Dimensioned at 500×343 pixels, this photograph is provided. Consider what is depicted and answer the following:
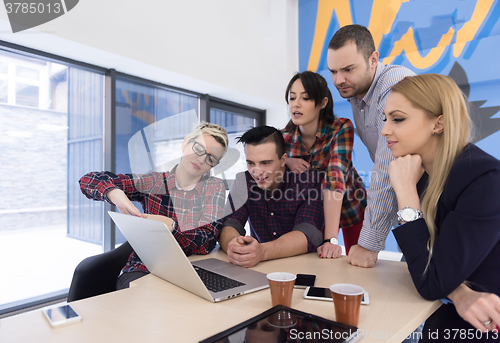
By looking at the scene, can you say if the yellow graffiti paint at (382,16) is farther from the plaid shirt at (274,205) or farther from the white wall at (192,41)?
the plaid shirt at (274,205)

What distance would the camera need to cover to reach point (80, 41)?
2.20 metres

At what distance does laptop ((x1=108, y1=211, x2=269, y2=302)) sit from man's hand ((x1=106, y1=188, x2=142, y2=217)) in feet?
0.64

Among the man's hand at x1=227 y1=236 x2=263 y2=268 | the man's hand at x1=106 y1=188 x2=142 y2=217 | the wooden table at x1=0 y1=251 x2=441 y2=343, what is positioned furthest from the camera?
the man's hand at x1=106 y1=188 x2=142 y2=217

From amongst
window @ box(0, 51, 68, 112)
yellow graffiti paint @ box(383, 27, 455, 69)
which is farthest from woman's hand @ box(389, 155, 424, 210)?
yellow graffiti paint @ box(383, 27, 455, 69)

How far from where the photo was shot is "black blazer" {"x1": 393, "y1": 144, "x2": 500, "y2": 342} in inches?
33.9

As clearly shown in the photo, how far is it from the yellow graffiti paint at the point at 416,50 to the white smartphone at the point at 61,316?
149 inches

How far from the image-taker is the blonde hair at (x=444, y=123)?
39.1 inches

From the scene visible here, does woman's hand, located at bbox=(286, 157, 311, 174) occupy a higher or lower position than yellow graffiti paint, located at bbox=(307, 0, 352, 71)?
lower

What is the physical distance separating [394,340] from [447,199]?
491mm

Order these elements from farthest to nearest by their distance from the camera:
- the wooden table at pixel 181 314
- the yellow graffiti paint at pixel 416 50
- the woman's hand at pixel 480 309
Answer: the yellow graffiti paint at pixel 416 50 < the woman's hand at pixel 480 309 < the wooden table at pixel 181 314

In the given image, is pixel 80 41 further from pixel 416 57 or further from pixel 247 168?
pixel 416 57

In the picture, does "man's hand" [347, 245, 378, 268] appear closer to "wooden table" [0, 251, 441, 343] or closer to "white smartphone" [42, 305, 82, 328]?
"wooden table" [0, 251, 441, 343]

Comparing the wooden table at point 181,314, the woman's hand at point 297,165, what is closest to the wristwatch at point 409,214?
the wooden table at point 181,314

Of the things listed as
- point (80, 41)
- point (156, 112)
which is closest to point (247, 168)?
point (80, 41)
